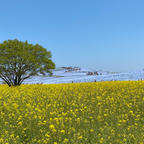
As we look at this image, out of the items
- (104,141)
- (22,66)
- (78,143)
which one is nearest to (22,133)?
(78,143)

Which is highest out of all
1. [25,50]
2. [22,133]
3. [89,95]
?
[25,50]

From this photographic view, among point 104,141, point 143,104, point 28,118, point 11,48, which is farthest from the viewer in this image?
point 11,48

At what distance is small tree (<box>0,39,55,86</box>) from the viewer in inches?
997

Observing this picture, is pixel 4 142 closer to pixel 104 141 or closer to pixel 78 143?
pixel 78 143

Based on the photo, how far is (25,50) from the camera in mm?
26078

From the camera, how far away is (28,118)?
7.77 metres

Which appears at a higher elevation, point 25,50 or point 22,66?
point 25,50

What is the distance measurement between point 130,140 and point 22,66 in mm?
21924

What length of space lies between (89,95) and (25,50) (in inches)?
609

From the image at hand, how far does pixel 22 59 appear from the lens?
2569 centimetres

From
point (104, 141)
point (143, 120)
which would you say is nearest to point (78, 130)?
point (104, 141)

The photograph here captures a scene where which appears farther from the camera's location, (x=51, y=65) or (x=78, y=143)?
(x=51, y=65)

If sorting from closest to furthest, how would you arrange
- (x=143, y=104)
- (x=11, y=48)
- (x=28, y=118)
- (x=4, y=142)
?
(x=4, y=142) → (x=28, y=118) → (x=143, y=104) → (x=11, y=48)

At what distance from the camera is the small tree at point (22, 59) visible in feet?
83.0
